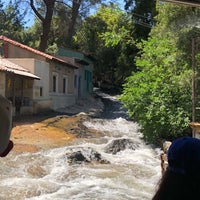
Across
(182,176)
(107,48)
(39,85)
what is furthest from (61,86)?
(182,176)

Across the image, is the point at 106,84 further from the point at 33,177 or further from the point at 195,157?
the point at 195,157

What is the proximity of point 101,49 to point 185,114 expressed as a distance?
82.5 ft

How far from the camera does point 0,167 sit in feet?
37.6

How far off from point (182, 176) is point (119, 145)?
508 inches

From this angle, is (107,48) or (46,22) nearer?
(46,22)

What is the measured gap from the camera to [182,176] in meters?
1.66

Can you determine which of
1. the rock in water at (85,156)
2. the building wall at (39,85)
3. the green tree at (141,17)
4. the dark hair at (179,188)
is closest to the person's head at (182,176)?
the dark hair at (179,188)

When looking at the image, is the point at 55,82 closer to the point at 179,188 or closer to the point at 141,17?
the point at 141,17

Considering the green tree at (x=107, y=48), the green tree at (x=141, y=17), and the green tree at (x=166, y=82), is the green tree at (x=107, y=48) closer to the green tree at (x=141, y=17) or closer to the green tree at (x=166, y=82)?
the green tree at (x=141, y=17)

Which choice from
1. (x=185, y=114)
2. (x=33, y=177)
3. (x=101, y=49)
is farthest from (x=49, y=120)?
(x=101, y=49)

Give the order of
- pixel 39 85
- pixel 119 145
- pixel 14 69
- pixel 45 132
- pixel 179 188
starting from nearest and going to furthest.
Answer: pixel 179 188 < pixel 119 145 < pixel 45 132 < pixel 14 69 < pixel 39 85

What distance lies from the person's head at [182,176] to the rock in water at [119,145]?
40.7ft

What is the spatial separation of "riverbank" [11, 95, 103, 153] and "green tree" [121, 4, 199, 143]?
2.47m

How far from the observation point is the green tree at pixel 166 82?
45.0 ft
